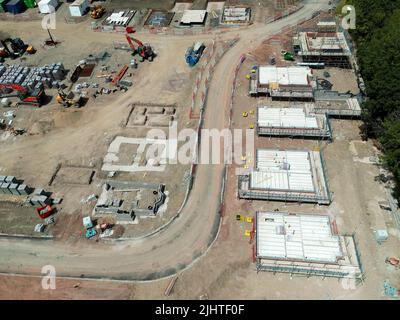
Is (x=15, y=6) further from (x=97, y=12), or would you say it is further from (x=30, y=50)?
(x=30, y=50)

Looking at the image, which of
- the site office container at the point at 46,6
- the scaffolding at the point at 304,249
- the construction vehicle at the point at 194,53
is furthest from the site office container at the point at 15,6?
the scaffolding at the point at 304,249

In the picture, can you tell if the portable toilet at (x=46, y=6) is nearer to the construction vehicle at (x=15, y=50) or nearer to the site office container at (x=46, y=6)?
the site office container at (x=46, y=6)

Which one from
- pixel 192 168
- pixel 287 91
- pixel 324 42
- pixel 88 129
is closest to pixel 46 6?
pixel 88 129

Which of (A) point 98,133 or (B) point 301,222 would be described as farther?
(A) point 98,133

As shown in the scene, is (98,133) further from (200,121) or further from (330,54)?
(330,54)

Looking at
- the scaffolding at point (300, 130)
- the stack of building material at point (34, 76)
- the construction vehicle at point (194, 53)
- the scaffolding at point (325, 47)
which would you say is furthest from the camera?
the construction vehicle at point (194, 53)

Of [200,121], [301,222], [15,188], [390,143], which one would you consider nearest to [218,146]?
[200,121]
